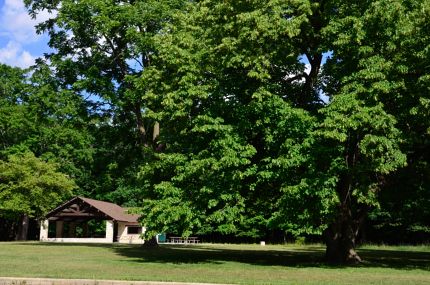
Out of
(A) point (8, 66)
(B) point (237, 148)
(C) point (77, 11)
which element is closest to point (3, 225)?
(A) point (8, 66)

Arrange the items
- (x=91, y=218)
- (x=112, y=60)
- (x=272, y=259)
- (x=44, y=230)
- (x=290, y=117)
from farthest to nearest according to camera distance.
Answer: (x=44, y=230)
(x=91, y=218)
(x=112, y=60)
(x=272, y=259)
(x=290, y=117)

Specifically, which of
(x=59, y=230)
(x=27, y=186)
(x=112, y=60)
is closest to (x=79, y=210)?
(x=59, y=230)

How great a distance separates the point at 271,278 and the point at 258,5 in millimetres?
11381

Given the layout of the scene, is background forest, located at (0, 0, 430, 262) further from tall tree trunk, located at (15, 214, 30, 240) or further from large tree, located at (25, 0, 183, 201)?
tall tree trunk, located at (15, 214, 30, 240)

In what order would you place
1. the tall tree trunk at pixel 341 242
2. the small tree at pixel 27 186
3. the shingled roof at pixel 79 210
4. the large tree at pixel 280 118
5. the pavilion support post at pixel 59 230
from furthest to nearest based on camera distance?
the pavilion support post at pixel 59 230, the shingled roof at pixel 79 210, the small tree at pixel 27 186, the tall tree trunk at pixel 341 242, the large tree at pixel 280 118

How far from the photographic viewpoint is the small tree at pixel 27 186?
45.7m

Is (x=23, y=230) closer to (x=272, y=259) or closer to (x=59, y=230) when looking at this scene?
(x=59, y=230)

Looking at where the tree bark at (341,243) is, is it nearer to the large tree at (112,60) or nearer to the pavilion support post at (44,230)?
the large tree at (112,60)

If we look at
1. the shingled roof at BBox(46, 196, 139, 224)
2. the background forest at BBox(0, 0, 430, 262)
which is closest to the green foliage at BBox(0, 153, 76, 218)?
the shingled roof at BBox(46, 196, 139, 224)

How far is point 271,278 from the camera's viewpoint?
15.4 meters

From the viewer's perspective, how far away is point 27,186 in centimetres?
4572

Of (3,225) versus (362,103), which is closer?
(362,103)

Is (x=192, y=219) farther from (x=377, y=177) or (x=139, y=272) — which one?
(x=377, y=177)

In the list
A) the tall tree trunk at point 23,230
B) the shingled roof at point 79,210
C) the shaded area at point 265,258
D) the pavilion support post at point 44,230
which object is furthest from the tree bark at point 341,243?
the tall tree trunk at point 23,230
